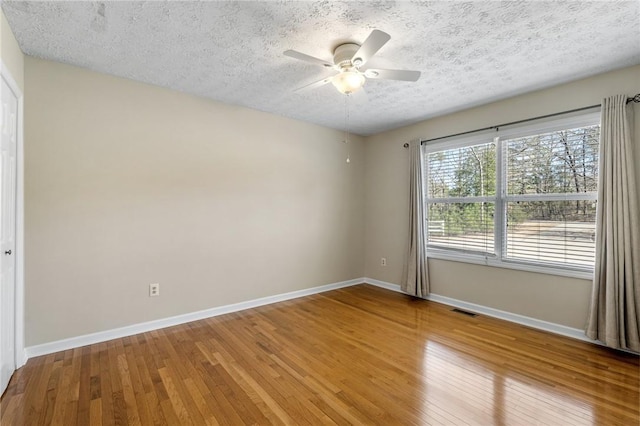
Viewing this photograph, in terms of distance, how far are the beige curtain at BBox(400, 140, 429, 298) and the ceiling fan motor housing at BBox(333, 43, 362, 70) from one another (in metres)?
2.29

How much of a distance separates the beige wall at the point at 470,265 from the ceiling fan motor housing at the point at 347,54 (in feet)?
7.30

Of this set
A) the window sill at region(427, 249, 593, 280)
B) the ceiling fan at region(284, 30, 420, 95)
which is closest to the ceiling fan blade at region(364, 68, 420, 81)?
the ceiling fan at region(284, 30, 420, 95)

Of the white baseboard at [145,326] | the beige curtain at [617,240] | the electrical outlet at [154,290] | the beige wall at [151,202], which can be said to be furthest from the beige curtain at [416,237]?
the electrical outlet at [154,290]

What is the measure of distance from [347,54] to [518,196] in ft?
8.36

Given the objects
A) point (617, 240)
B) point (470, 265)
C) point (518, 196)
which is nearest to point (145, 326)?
point (470, 265)

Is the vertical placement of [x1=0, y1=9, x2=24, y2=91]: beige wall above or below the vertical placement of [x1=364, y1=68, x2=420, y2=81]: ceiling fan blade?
above

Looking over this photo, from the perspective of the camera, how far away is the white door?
6.72ft

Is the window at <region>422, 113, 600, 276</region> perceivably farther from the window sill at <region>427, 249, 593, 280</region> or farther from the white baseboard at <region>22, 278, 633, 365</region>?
the white baseboard at <region>22, 278, 633, 365</region>

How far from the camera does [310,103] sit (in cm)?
361

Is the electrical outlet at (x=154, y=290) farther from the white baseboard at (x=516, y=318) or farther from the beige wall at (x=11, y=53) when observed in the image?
the white baseboard at (x=516, y=318)

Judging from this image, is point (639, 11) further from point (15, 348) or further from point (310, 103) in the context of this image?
point (15, 348)

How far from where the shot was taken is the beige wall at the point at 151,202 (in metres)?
2.58

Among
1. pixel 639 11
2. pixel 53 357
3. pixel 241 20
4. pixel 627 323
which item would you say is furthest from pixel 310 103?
pixel 627 323

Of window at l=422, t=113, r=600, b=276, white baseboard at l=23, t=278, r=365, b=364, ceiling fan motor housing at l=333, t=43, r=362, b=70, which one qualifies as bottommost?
white baseboard at l=23, t=278, r=365, b=364
